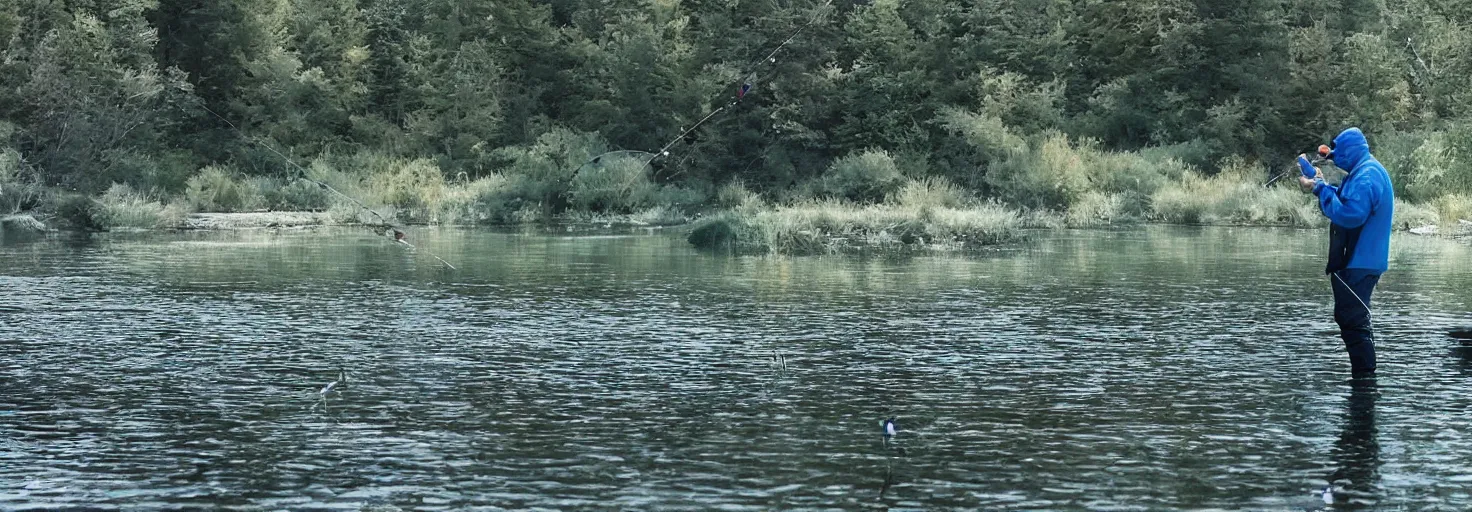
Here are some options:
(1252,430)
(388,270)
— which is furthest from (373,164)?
(1252,430)

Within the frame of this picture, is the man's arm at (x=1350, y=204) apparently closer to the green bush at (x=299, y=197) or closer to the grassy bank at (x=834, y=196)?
the grassy bank at (x=834, y=196)

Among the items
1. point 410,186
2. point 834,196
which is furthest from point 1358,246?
point 410,186

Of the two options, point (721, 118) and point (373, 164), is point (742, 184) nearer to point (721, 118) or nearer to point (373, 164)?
point (721, 118)

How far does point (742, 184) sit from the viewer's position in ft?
188

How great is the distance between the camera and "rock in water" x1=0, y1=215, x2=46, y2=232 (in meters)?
41.8

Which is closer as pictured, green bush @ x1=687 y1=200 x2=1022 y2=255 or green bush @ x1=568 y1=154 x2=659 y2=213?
green bush @ x1=687 y1=200 x2=1022 y2=255

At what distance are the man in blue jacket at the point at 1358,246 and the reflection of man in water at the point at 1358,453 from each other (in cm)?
78

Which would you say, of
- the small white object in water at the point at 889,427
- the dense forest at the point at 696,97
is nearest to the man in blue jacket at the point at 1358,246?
the small white object in water at the point at 889,427

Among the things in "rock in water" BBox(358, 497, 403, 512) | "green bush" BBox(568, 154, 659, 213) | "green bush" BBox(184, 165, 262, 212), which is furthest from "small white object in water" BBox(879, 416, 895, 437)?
"green bush" BBox(184, 165, 262, 212)

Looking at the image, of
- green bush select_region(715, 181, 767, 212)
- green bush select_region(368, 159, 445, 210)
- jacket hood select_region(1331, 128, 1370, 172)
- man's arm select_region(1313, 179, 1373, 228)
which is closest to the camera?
man's arm select_region(1313, 179, 1373, 228)

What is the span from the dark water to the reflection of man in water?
4 centimetres

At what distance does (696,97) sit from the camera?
65438 mm

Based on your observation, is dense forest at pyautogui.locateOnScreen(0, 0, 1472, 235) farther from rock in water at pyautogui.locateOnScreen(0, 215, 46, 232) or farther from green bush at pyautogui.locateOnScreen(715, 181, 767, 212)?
rock in water at pyautogui.locateOnScreen(0, 215, 46, 232)

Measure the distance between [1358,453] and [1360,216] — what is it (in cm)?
376
